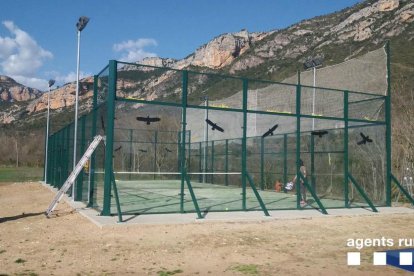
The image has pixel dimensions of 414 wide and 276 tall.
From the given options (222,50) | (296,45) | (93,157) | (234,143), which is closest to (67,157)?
(93,157)

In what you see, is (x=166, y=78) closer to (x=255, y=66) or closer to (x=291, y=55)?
(x=291, y=55)

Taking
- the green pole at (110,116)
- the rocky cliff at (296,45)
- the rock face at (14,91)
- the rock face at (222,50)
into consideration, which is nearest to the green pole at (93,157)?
the green pole at (110,116)

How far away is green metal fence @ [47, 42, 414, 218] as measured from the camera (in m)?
11.6

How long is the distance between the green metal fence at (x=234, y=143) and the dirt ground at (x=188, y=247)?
131cm

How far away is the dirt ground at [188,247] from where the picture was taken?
20.4ft

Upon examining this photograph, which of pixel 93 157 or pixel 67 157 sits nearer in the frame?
pixel 93 157

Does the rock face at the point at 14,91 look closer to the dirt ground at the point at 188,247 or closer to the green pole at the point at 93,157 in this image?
the green pole at the point at 93,157

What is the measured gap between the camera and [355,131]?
50.0 ft

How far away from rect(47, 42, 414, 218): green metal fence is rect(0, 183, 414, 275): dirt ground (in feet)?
4.30

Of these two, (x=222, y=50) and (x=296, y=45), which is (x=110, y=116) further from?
(x=222, y=50)

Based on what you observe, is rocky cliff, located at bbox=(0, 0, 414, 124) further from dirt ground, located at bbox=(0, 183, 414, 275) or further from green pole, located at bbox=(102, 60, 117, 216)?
dirt ground, located at bbox=(0, 183, 414, 275)

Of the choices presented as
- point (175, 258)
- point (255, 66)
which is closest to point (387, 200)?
point (175, 258)

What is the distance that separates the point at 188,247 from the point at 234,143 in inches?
594

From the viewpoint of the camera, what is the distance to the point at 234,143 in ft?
74.0
